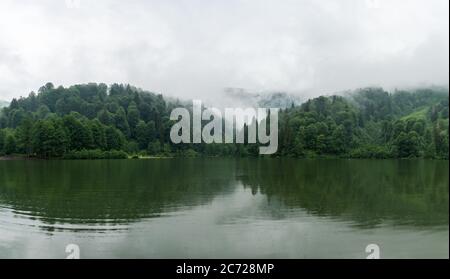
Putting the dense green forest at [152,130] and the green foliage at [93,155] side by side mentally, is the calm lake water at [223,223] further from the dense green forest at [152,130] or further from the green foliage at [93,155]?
the green foliage at [93,155]

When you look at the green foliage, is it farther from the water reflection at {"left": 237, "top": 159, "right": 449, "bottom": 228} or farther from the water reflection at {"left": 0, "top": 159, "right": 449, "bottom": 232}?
the water reflection at {"left": 237, "top": 159, "right": 449, "bottom": 228}

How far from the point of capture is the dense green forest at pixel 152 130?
121 meters

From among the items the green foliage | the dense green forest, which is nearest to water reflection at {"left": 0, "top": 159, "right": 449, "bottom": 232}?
the dense green forest

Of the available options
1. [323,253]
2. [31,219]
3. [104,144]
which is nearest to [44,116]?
[104,144]

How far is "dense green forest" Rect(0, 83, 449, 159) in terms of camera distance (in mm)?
120562

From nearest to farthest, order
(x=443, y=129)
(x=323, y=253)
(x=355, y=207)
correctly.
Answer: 1. (x=323, y=253)
2. (x=355, y=207)
3. (x=443, y=129)

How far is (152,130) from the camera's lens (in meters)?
168

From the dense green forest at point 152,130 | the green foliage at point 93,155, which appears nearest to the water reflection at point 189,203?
the dense green forest at point 152,130

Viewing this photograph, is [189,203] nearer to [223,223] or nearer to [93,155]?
[223,223]

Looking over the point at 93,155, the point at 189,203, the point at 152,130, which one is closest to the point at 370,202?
the point at 189,203

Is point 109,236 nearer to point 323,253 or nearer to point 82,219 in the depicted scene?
point 82,219

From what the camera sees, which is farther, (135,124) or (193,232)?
(135,124)

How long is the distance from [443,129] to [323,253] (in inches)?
4640
